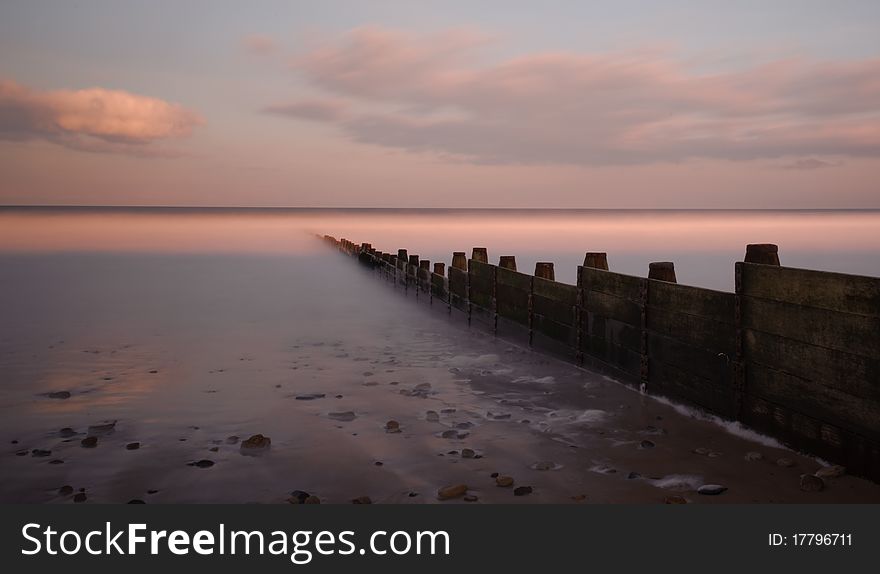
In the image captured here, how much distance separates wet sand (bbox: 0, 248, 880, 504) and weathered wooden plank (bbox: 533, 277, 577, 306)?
1.06 metres

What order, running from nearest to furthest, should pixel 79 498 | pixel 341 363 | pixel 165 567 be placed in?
pixel 165 567
pixel 79 498
pixel 341 363

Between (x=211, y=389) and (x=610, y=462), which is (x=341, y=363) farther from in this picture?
(x=610, y=462)

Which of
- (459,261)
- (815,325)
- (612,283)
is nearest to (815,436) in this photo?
(815,325)

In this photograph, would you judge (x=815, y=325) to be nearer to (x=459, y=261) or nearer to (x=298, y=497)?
(x=298, y=497)

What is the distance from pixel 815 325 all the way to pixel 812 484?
1.45 m

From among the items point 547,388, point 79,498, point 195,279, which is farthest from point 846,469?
point 195,279

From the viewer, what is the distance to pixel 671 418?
823 cm

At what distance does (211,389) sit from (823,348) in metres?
7.61

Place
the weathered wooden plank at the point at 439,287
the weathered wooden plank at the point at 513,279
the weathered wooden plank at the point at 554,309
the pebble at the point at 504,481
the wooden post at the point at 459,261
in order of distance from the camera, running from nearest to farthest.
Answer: the pebble at the point at 504,481 < the weathered wooden plank at the point at 554,309 < the weathered wooden plank at the point at 513,279 < the wooden post at the point at 459,261 < the weathered wooden plank at the point at 439,287

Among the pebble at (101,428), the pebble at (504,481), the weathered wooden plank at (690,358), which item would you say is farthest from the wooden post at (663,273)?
the pebble at (101,428)

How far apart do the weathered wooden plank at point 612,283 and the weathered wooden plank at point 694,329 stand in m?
0.43

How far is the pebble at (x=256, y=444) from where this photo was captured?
23.6 ft

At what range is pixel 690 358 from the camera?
8.31 metres

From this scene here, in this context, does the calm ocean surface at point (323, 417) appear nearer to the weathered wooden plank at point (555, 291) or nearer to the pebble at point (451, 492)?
the pebble at point (451, 492)
